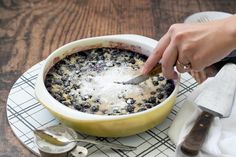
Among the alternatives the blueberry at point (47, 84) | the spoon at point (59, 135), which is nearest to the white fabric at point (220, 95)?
the spoon at point (59, 135)

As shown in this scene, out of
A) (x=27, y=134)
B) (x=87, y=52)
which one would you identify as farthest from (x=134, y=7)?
(x=27, y=134)

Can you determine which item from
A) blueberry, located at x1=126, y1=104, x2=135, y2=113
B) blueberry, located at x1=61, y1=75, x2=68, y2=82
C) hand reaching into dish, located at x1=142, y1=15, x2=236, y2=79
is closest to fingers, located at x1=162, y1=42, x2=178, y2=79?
hand reaching into dish, located at x1=142, y1=15, x2=236, y2=79

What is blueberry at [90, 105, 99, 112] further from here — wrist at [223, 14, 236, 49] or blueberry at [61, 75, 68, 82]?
wrist at [223, 14, 236, 49]

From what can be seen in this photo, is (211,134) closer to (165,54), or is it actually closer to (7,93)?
(165,54)

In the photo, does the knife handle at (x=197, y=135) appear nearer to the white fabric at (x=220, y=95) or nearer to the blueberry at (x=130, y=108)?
the white fabric at (x=220, y=95)

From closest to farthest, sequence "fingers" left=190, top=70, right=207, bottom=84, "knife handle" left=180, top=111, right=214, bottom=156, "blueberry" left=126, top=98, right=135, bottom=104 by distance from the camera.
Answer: "knife handle" left=180, top=111, right=214, bottom=156
"blueberry" left=126, top=98, right=135, bottom=104
"fingers" left=190, top=70, right=207, bottom=84

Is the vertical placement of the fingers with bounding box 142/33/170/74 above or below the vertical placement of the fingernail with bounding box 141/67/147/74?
above

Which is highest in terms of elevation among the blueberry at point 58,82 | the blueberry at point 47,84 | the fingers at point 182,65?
the fingers at point 182,65
